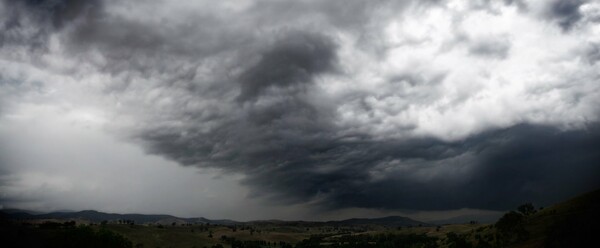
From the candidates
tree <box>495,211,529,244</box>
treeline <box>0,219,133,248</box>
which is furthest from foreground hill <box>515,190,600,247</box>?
treeline <box>0,219,133,248</box>

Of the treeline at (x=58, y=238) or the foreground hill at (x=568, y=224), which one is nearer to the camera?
the foreground hill at (x=568, y=224)

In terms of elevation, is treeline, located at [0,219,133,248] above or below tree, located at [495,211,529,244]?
above

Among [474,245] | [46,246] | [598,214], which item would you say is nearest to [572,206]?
[474,245]

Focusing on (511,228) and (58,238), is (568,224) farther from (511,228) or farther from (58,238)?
(58,238)

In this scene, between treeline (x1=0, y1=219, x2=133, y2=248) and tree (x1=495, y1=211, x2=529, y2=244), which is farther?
tree (x1=495, y1=211, x2=529, y2=244)

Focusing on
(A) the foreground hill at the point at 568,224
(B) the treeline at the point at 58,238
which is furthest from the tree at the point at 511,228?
(B) the treeline at the point at 58,238

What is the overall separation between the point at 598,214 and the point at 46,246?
4658 inches

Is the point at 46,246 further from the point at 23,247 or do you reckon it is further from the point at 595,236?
the point at 595,236

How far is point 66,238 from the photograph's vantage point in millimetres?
113812

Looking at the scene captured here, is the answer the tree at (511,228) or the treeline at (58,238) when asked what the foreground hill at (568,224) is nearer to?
the tree at (511,228)

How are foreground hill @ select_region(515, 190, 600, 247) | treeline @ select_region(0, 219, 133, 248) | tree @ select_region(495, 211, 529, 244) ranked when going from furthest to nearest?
tree @ select_region(495, 211, 529, 244) → treeline @ select_region(0, 219, 133, 248) → foreground hill @ select_region(515, 190, 600, 247)

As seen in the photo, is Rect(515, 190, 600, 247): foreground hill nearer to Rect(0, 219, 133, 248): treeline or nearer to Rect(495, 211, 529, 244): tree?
Rect(495, 211, 529, 244): tree

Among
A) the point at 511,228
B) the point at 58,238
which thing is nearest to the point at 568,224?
the point at 511,228

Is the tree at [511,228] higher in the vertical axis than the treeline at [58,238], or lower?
lower
